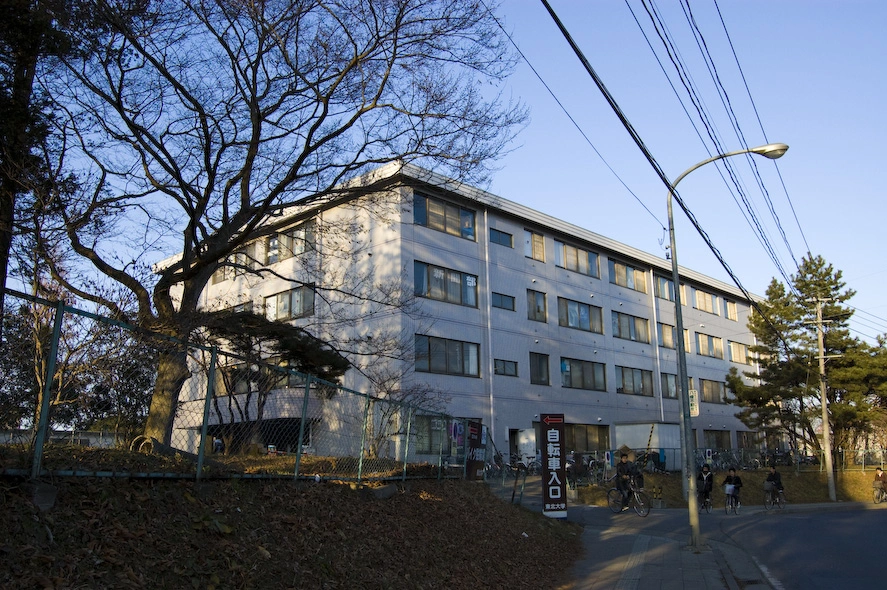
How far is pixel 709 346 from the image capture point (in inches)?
2156

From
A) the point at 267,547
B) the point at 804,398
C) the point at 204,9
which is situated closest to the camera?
the point at 267,547

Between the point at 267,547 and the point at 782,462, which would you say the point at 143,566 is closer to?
the point at 267,547

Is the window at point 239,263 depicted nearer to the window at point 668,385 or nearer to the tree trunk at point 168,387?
the tree trunk at point 168,387

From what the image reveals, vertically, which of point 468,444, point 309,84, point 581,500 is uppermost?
point 309,84

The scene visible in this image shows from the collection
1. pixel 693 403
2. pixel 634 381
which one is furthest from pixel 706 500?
pixel 634 381

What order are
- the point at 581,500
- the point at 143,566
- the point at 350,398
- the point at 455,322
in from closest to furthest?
1. the point at 143,566
2. the point at 350,398
3. the point at 581,500
4. the point at 455,322

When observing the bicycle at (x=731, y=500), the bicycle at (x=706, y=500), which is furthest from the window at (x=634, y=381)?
the bicycle at (x=731, y=500)

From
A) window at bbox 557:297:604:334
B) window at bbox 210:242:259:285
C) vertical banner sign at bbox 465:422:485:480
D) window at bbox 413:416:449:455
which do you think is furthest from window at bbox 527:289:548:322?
window at bbox 413:416:449:455

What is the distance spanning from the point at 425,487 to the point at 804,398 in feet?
131

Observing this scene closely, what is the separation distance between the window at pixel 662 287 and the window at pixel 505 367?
16890 millimetres

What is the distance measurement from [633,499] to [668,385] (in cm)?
2628

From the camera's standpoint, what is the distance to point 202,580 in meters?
5.89

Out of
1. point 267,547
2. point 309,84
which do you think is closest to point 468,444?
point 309,84

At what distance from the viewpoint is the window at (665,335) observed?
4856cm
